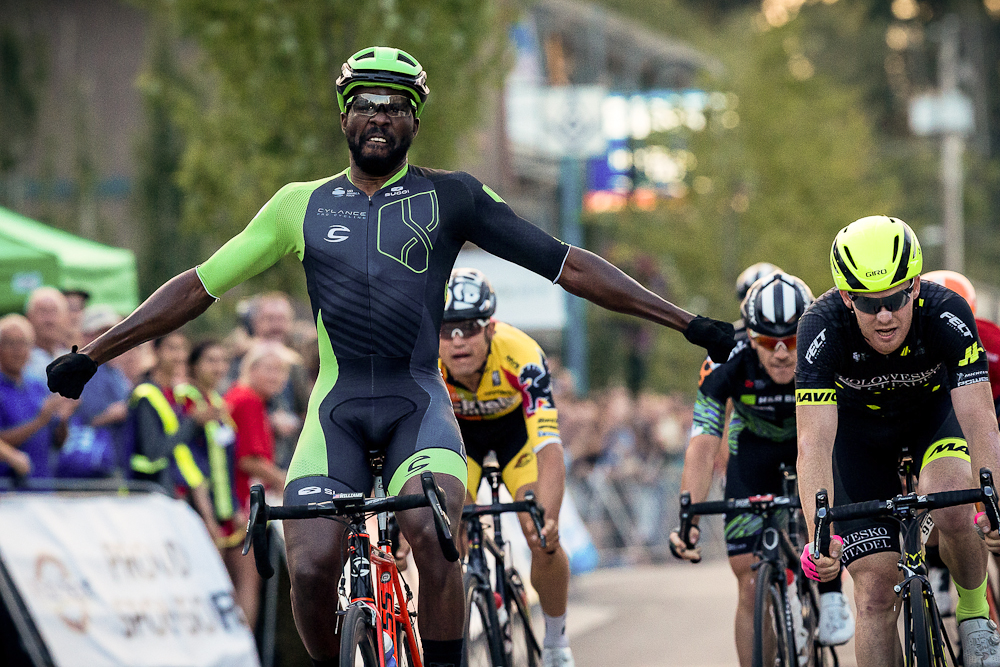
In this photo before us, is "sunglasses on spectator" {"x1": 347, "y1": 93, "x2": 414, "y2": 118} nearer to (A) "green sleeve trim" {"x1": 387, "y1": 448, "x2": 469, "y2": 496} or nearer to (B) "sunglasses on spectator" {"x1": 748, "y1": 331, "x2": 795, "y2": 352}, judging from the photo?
(A) "green sleeve trim" {"x1": 387, "y1": 448, "x2": 469, "y2": 496}

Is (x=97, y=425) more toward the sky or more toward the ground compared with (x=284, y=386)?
more toward the ground

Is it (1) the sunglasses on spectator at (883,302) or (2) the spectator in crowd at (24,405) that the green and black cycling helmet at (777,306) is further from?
(2) the spectator in crowd at (24,405)

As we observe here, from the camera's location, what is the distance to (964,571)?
6297mm

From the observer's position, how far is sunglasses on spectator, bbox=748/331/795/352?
7742 millimetres

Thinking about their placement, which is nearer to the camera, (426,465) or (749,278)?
(426,465)

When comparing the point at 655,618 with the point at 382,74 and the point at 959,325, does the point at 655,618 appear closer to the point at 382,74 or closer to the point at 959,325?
the point at 959,325

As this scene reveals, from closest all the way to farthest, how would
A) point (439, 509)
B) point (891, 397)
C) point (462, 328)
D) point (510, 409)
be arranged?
point (439, 509) → point (891, 397) → point (462, 328) → point (510, 409)

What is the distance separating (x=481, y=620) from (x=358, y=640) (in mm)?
2538

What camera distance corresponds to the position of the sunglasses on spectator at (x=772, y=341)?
25.4 feet

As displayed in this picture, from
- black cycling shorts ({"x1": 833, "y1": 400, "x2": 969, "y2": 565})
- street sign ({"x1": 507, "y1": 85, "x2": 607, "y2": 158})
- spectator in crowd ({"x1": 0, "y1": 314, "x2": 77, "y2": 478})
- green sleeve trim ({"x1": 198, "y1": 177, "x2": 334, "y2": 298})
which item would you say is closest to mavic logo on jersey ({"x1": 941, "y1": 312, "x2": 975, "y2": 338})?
black cycling shorts ({"x1": 833, "y1": 400, "x2": 969, "y2": 565})

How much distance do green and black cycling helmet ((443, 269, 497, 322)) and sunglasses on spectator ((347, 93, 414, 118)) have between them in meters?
2.02

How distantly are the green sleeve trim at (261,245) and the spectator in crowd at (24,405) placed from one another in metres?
4.05

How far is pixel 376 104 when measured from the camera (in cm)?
561

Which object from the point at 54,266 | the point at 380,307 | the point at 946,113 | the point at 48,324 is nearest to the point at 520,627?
the point at 380,307
